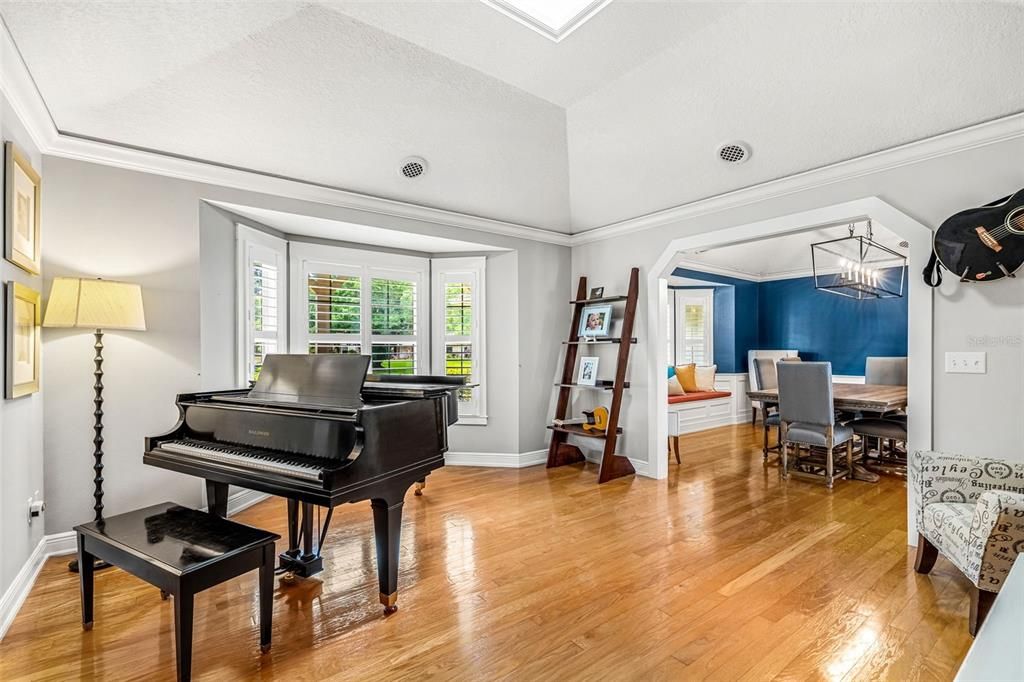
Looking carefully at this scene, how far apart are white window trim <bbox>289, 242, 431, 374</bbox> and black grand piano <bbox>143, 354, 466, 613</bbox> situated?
159cm

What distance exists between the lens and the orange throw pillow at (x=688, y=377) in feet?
23.4

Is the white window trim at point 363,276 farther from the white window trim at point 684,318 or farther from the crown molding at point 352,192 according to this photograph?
the white window trim at point 684,318

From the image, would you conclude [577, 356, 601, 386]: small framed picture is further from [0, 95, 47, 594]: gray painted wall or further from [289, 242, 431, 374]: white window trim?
[0, 95, 47, 594]: gray painted wall

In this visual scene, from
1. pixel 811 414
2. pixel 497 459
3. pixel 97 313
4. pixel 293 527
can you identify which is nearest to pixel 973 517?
pixel 811 414

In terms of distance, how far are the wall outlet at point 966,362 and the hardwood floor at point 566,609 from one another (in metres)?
1.12

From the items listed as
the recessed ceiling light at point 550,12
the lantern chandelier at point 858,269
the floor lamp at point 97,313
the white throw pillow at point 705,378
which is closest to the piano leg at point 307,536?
the floor lamp at point 97,313

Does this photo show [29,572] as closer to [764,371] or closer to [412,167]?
[412,167]

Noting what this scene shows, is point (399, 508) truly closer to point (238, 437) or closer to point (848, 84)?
point (238, 437)

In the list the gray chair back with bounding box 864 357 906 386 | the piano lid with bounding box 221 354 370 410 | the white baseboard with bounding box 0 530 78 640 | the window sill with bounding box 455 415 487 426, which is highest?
the piano lid with bounding box 221 354 370 410

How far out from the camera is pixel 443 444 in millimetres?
2514

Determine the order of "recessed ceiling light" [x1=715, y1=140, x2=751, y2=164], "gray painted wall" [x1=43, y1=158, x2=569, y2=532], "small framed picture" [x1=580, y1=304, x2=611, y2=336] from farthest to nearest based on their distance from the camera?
"small framed picture" [x1=580, y1=304, x2=611, y2=336], "recessed ceiling light" [x1=715, y1=140, x2=751, y2=164], "gray painted wall" [x1=43, y1=158, x2=569, y2=532]

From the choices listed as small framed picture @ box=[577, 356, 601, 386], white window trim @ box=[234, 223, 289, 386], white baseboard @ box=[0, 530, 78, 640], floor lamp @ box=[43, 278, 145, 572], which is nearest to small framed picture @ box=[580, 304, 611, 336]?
small framed picture @ box=[577, 356, 601, 386]

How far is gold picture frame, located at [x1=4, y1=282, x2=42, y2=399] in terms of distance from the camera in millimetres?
2217

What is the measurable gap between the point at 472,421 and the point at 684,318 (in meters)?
4.28
